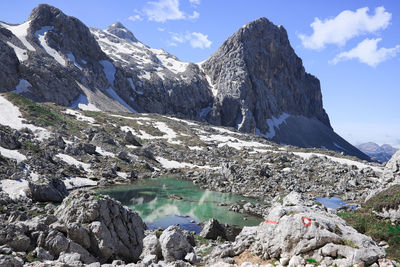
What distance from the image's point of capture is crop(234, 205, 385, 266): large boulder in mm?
10664

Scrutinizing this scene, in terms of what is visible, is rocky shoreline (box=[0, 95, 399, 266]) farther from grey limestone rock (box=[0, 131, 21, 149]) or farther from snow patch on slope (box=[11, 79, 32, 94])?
snow patch on slope (box=[11, 79, 32, 94])

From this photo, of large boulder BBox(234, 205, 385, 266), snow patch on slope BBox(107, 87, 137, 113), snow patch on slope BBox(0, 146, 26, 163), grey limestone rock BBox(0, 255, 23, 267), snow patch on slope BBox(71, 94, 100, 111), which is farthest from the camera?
snow patch on slope BBox(107, 87, 137, 113)

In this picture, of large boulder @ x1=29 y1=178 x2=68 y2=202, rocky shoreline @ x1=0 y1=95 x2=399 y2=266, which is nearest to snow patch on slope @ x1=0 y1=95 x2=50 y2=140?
rocky shoreline @ x1=0 y1=95 x2=399 y2=266

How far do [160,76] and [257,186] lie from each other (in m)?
151

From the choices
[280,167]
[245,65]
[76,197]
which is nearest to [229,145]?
[280,167]

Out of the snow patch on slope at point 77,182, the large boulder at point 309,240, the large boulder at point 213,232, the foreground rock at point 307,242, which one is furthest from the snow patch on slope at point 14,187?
the large boulder at point 309,240

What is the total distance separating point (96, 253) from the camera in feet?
52.6

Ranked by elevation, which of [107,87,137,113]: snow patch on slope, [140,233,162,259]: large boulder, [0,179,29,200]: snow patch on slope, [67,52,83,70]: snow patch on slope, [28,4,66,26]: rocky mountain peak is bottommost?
[0,179,29,200]: snow patch on slope

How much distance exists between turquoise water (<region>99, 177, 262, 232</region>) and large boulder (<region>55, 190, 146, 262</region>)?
497 inches

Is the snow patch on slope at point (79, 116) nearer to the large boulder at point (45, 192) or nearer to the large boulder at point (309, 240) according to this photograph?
the large boulder at point (45, 192)

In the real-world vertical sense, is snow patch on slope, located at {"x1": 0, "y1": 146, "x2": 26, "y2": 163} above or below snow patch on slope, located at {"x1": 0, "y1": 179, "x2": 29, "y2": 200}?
Answer: above

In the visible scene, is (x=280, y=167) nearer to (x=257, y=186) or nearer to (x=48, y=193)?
(x=257, y=186)

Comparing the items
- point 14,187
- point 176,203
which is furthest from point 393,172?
point 14,187

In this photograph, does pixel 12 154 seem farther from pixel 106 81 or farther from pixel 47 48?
pixel 47 48
